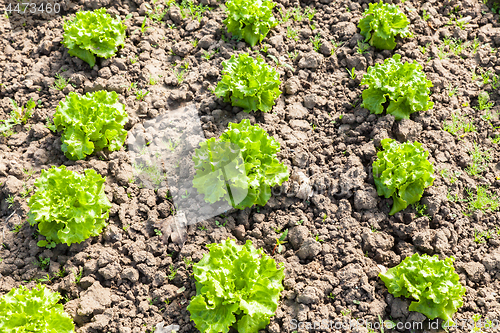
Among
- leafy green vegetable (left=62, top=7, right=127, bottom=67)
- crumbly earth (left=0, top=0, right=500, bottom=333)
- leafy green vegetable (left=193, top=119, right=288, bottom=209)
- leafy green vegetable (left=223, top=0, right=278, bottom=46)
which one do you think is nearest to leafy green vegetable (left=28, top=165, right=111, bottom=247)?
crumbly earth (left=0, top=0, right=500, bottom=333)

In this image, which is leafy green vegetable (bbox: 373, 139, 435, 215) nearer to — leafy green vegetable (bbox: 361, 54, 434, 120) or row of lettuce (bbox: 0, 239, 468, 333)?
leafy green vegetable (bbox: 361, 54, 434, 120)

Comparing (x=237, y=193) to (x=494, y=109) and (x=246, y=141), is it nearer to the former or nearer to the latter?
(x=246, y=141)

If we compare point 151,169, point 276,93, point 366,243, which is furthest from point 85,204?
point 366,243

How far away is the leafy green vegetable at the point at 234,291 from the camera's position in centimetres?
426

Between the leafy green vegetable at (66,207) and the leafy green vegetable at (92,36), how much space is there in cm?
203

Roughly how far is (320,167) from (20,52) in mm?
4791

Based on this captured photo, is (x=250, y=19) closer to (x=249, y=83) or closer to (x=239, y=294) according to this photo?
(x=249, y=83)

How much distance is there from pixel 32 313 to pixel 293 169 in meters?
3.30

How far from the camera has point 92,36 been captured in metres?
6.00

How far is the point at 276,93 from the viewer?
19.1 feet

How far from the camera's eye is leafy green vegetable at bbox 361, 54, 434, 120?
18.4 feet

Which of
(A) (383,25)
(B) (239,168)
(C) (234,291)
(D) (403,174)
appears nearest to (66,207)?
(B) (239,168)

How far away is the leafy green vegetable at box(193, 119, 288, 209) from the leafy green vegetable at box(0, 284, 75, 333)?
1939mm

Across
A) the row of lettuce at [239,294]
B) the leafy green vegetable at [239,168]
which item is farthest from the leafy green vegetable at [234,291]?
the leafy green vegetable at [239,168]
